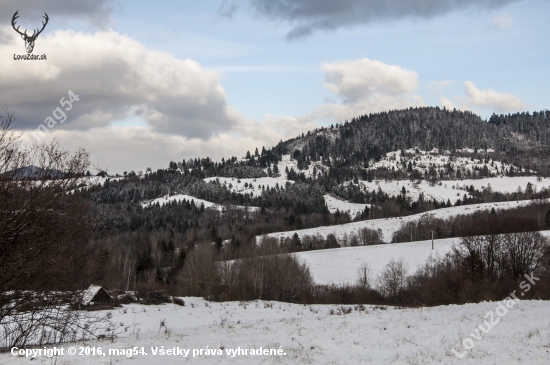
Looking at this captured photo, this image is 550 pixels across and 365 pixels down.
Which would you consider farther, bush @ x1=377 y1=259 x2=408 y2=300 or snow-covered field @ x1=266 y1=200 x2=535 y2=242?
snow-covered field @ x1=266 y1=200 x2=535 y2=242

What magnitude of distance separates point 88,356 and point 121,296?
3729cm

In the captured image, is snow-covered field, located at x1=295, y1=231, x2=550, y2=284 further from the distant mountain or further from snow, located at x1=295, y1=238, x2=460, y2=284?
the distant mountain

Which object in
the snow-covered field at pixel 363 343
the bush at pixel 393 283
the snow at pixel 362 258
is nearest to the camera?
the snow-covered field at pixel 363 343

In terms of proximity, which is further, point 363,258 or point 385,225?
point 385,225

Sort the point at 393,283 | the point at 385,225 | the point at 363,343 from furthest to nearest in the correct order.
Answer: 1. the point at 385,225
2. the point at 393,283
3. the point at 363,343

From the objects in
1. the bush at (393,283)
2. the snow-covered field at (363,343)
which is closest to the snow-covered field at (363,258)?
the bush at (393,283)

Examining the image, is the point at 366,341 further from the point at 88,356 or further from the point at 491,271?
the point at 491,271

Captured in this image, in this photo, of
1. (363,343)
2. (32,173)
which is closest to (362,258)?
(363,343)

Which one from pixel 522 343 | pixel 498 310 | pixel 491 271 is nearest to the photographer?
pixel 522 343

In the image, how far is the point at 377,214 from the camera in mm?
180375

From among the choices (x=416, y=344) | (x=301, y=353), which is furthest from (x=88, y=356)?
(x=416, y=344)

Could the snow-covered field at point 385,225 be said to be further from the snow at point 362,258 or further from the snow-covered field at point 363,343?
the snow-covered field at point 363,343

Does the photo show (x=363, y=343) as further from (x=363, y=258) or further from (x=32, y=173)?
(x=363, y=258)

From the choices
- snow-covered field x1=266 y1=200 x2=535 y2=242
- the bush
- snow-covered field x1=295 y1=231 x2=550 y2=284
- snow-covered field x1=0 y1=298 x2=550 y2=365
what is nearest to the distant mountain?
snow-covered field x1=0 y1=298 x2=550 y2=365
